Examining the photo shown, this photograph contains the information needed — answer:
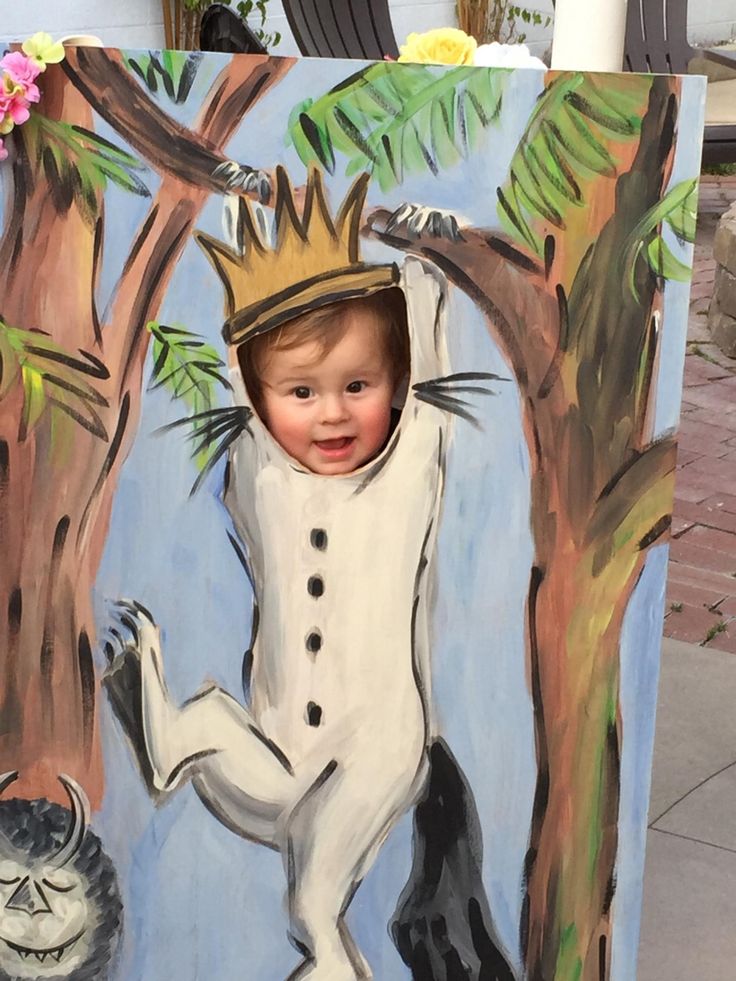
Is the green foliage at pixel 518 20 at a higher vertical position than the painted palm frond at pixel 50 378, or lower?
higher

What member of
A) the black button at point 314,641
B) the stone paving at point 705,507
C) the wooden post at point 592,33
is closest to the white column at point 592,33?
the wooden post at point 592,33

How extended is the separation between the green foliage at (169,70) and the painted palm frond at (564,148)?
0.28 metres

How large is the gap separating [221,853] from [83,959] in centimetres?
20

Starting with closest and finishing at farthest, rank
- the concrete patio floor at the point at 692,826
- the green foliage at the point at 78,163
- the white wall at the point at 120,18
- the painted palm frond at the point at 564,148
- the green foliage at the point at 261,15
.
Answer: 1. the painted palm frond at the point at 564,148
2. the green foliage at the point at 78,163
3. the concrete patio floor at the point at 692,826
4. the white wall at the point at 120,18
5. the green foliage at the point at 261,15

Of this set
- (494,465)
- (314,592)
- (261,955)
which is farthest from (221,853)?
(494,465)

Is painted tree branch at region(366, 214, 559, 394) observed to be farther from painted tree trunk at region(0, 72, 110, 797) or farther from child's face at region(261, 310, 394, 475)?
painted tree trunk at region(0, 72, 110, 797)

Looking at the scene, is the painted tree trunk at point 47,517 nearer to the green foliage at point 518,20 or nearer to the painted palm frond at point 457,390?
the painted palm frond at point 457,390

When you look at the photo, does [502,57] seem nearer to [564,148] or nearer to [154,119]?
[564,148]

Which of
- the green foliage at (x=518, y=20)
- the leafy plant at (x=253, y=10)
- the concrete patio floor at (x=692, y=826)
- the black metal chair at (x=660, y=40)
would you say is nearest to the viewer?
the concrete patio floor at (x=692, y=826)

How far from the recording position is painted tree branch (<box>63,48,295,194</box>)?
1057 mm

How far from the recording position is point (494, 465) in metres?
1.08

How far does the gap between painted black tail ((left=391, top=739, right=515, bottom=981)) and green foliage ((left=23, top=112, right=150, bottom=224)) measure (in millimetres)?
568

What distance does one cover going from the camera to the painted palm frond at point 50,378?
3.71 ft

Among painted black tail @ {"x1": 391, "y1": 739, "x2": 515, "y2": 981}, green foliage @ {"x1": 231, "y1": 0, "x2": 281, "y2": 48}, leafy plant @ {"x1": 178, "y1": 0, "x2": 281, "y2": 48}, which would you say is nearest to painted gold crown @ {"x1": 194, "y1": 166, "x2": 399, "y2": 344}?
painted black tail @ {"x1": 391, "y1": 739, "x2": 515, "y2": 981}
